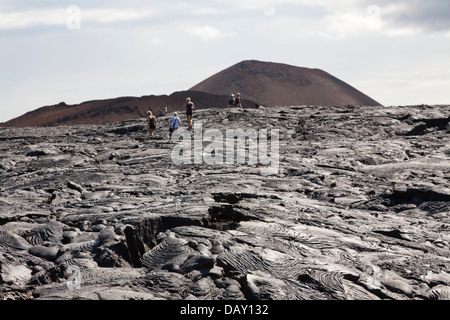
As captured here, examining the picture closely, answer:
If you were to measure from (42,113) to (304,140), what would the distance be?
141ft

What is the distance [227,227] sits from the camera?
800 centimetres

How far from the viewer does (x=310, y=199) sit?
10.5 metres

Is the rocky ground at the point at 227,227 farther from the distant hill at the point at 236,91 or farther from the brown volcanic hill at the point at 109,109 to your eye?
the distant hill at the point at 236,91

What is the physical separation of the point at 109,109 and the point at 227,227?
47519 mm

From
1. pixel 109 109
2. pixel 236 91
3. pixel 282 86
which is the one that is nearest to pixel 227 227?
pixel 109 109

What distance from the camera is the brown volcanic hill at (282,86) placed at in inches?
2594

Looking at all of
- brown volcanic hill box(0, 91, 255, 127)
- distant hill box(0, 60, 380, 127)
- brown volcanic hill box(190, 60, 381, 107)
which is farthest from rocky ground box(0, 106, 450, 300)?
brown volcanic hill box(190, 60, 381, 107)

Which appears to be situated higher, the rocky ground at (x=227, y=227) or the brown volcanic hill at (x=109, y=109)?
the brown volcanic hill at (x=109, y=109)

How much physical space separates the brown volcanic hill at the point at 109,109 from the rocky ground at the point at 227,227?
35.0 m

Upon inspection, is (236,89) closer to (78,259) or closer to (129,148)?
(129,148)

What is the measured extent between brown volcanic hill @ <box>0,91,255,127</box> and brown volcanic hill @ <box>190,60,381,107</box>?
11.6 m

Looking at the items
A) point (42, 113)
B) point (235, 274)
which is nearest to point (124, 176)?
point (235, 274)

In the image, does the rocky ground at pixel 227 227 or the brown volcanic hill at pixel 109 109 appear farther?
the brown volcanic hill at pixel 109 109

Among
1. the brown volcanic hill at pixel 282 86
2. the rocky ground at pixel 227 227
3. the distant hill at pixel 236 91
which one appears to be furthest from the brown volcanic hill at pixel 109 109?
the rocky ground at pixel 227 227
